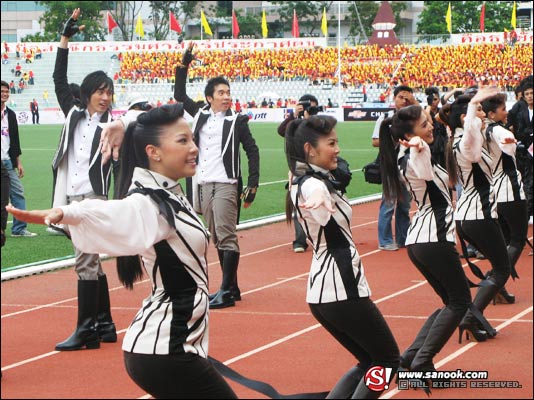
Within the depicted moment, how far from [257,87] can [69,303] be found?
52.7m

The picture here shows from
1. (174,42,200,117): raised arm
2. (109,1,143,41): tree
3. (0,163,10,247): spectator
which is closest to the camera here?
(0,163,10,247): spectator

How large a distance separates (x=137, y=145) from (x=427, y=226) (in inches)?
116

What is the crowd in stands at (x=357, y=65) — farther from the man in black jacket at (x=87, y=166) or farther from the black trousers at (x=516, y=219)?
the man in black jacket at (x=87, y=166)

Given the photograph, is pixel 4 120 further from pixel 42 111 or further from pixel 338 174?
pixel 42 111

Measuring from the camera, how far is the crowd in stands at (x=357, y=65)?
60344mm

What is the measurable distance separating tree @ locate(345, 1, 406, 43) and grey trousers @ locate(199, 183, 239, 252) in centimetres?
8130

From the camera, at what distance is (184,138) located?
435 cm

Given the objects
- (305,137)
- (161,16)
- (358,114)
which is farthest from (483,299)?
(161,16)

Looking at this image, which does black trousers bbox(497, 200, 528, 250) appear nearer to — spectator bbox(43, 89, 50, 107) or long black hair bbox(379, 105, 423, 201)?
long black hair bbox(379, 105, 423, 201)

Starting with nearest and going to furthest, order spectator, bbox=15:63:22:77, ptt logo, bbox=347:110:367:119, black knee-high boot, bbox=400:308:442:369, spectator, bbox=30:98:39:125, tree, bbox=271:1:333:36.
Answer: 1. black knee-high boot, bbox=400:308:442:369
2. ptt logo, bbox=347:110:367:119
3. spectator, bbox=30:98:39:125
4. spectator, bbox=15:63:22:77
5. tree, bbox=271:1:333:36

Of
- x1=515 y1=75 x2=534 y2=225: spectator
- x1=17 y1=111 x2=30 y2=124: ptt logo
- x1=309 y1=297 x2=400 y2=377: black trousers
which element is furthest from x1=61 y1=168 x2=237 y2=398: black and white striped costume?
x1=17 y1=111 x2=30 y2=124: ptt logo

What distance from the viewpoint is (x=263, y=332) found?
337 inches

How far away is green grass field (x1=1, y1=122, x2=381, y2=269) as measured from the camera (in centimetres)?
1334

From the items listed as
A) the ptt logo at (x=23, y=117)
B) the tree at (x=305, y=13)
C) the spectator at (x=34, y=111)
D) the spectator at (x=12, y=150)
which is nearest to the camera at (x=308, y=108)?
the spectator at (x=12, y=150)
